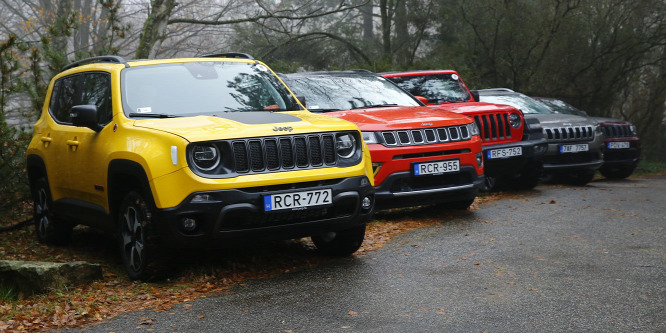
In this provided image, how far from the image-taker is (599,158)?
1348 centimetres

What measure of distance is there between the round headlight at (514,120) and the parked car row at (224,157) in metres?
2.13

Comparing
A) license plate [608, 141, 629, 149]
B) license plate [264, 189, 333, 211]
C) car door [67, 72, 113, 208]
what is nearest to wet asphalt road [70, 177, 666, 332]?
license plate [264, 189, 333, 211]

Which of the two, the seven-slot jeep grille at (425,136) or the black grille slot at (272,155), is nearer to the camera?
the black grille slot at (272,155)

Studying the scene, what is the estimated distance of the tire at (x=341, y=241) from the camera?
705 cm

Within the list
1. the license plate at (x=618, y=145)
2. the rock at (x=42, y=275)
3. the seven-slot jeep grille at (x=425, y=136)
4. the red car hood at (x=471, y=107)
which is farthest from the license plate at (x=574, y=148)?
Result: the rock at (x=42, y=275)

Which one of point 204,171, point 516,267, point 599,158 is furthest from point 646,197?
point 204,171

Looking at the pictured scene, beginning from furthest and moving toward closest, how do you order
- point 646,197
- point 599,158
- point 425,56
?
point 425,56
point 599,158
point 646,197

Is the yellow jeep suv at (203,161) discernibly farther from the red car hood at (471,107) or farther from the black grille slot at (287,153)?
the red car hood at (471,107)

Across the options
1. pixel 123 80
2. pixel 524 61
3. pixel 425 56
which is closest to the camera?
pixel 123 80

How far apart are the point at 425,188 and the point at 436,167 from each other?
0.27 m

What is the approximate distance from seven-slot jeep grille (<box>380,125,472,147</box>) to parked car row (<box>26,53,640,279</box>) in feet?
0.05

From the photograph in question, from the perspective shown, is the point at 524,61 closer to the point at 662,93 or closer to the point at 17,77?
the point at 662,93

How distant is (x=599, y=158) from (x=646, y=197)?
49.2 inches

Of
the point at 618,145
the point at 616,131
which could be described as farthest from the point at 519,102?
the point at 618,145
